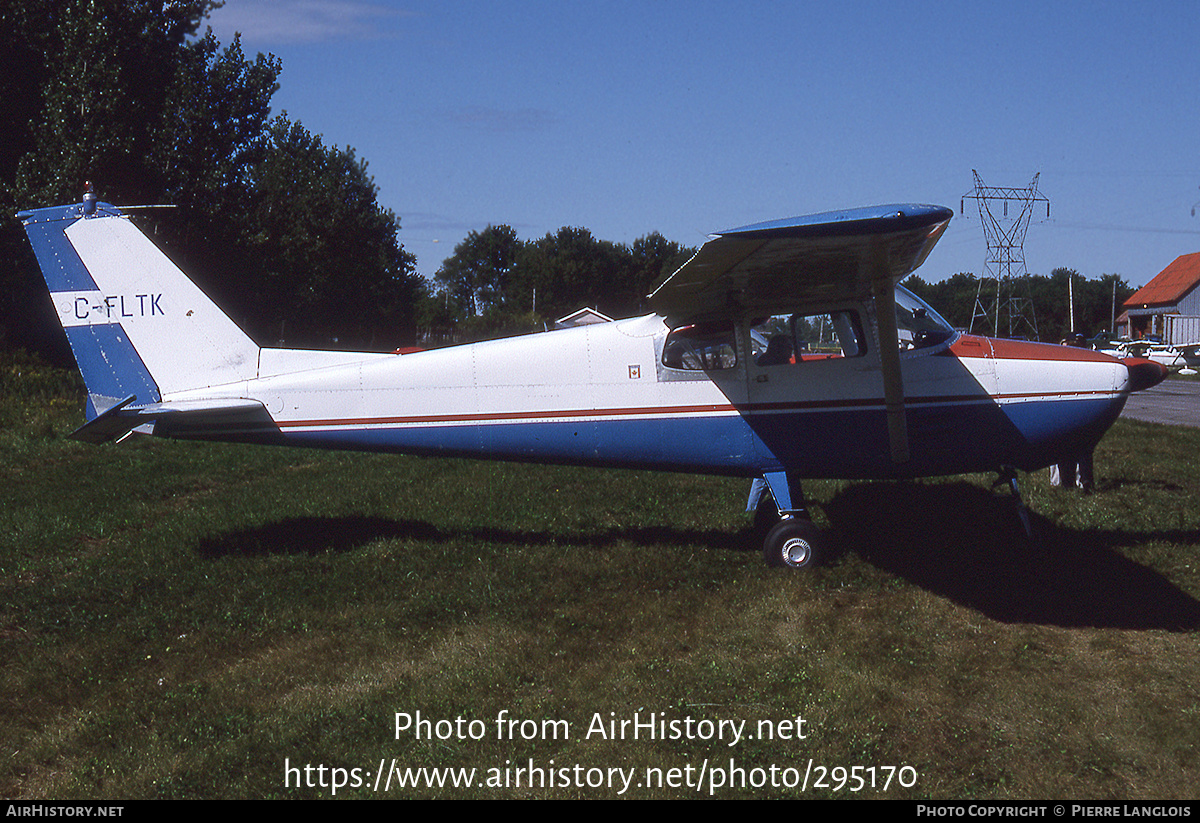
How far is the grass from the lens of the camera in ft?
→ 13.1

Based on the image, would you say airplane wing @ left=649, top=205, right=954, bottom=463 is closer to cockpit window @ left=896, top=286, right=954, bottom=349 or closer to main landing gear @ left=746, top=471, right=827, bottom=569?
cockpit window @ left=896, top=286, right=954, bottom=349

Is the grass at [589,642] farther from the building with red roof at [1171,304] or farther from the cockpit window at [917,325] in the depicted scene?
the building with red roof at [1171,304]

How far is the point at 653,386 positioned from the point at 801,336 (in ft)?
4.28

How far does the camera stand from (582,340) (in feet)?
23.5

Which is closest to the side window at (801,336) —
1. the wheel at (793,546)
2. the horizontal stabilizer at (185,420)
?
the wheel at (793,546)

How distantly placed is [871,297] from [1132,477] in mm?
5784

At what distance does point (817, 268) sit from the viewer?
20.3 ft

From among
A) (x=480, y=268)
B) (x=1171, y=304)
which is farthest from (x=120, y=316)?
(x=480, y=268)

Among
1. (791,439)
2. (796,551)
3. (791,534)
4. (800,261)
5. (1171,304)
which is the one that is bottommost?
(796,551)

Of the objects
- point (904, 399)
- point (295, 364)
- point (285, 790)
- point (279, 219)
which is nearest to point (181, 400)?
point (295, 364)

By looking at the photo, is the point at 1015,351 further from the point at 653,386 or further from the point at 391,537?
the point at 391,537

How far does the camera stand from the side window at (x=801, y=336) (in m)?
6.91

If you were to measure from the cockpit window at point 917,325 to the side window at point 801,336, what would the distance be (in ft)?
1.38

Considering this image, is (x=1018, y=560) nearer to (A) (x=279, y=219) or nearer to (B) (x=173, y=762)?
(B) (x=173, y=762)
